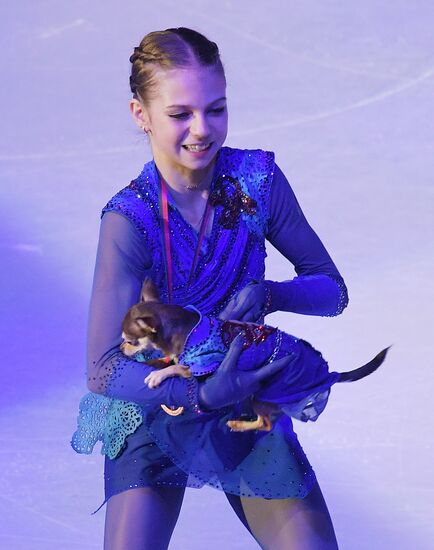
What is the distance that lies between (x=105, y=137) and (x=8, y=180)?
20.6 inches

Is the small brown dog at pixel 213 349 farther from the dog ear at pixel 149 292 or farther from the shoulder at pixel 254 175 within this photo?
the shoulder at pixel 254 175

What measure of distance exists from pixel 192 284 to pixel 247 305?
0.17 meters

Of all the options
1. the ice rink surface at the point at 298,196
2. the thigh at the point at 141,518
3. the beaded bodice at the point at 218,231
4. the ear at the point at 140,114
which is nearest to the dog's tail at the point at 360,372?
the beaded bodice at the point at 218,231

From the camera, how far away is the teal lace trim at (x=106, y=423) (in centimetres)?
261

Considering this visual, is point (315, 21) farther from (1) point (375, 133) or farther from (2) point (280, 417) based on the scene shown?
(2) point (280, 417)

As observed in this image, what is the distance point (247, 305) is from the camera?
8.09 feet

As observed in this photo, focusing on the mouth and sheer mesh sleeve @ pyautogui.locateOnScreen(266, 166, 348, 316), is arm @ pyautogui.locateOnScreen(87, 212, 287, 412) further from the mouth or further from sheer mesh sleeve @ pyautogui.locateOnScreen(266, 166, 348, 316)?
sheer mesh sleeve @ pyautogui.locateOnScreen(266, 166, 348, 316)

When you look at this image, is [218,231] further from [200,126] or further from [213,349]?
[213,349]

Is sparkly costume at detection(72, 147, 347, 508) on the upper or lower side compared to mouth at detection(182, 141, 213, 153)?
lower

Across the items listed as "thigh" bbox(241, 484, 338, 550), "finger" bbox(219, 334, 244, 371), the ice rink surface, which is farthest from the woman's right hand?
the ice rink surface

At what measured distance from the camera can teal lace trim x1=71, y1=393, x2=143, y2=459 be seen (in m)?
2.61

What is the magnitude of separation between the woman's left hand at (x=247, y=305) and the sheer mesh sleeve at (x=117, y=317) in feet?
0.56

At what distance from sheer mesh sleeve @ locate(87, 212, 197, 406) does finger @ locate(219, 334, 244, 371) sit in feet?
0.27

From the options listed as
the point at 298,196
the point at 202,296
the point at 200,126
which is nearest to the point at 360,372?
the point at 202,296
